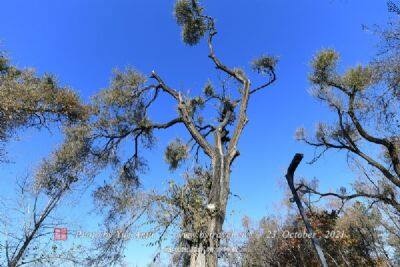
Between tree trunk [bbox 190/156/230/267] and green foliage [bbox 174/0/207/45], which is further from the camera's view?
green foliage [bbox 174/0/207/45]

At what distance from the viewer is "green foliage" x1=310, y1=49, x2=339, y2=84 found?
13.4 m

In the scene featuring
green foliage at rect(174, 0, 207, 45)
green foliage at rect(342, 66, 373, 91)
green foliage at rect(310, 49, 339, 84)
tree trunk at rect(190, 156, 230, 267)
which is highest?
green foliage at rect(174, 0, 207, 45)

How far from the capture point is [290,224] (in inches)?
1050

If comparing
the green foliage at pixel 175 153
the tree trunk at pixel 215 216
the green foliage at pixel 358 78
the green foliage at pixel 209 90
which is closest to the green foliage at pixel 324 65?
the green foliage at pixel 358 78

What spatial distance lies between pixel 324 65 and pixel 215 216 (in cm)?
867

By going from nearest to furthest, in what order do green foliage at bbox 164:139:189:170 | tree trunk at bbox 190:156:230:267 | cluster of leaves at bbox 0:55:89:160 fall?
tree trunk at bbox 190:156:230:267 < cluster of leaves at bbox 0:55:89:160 < green foliage at bbox 164:139:189:170

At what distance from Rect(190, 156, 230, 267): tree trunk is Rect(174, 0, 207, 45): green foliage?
5.45m

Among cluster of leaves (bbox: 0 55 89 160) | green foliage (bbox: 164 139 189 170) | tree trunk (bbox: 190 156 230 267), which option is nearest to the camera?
tree trunk (bbox: 190 156 230 267)

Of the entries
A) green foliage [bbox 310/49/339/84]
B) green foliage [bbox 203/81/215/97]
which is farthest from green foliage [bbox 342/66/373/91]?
green foliage [bbox 203/81/215/97]

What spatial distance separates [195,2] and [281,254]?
70.1 ft

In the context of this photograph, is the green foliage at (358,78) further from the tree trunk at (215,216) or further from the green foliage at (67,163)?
the green foliage at (67,163)

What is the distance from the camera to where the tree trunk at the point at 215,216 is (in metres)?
6.83

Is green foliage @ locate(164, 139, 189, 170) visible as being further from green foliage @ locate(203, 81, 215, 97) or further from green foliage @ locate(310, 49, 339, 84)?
green foliage @ locate(310, 49, 339, 84)

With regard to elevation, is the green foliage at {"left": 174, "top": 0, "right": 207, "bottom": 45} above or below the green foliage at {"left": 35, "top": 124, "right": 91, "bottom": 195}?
above
